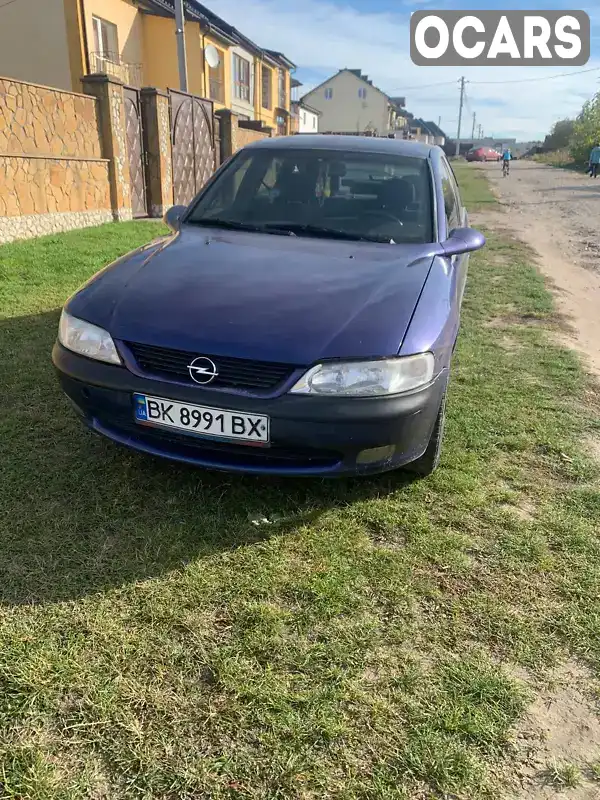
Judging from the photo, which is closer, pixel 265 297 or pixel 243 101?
pixel 265 297

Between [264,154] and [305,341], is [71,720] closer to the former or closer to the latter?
[305,341]

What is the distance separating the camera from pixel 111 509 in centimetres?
257

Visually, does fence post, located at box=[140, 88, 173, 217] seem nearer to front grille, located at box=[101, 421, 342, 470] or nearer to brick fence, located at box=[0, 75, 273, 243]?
brick fence, located at box=[0, 75, 273, 243]

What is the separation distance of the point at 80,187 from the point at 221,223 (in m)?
7.37

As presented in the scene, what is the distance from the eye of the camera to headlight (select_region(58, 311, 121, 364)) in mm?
2428

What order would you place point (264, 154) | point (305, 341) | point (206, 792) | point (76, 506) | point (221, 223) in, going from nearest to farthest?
point (206, 792)
point (305, 341)
point (76, 506)
point (221, 223)
point (264, 154)

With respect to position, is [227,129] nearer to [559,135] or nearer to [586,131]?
[586,131]

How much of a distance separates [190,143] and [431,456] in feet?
41.4

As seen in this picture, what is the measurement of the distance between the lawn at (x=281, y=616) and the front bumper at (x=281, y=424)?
30 centimetres

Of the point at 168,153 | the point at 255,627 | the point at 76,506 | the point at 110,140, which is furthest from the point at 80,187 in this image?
the point at 255,627

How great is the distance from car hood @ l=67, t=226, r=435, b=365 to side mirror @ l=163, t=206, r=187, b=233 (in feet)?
1.58

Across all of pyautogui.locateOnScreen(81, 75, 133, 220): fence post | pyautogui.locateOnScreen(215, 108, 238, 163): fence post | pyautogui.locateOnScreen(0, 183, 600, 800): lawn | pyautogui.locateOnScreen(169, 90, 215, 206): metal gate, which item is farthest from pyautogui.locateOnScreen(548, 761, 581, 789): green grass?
pyautogui.locateOnScreen(215, 108, 238, 163): fence post

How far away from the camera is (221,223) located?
137 inches

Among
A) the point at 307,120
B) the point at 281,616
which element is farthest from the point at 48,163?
the point at 307,120
